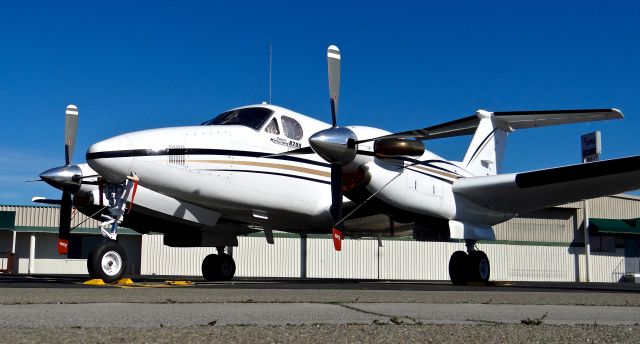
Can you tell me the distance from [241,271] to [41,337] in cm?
2862

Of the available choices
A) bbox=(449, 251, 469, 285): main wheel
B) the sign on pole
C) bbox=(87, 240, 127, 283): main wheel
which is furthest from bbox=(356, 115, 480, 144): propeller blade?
the sign on pole

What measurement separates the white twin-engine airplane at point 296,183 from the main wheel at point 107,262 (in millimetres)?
20

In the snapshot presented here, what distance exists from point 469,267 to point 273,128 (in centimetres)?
587

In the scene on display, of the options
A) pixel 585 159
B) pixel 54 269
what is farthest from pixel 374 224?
pixel 585 159

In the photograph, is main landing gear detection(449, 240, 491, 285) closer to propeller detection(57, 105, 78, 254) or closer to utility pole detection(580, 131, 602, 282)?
propeller detection(57, 105, 78, 254)

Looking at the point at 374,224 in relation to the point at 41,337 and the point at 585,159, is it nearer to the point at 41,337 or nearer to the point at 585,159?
the point at 41,337

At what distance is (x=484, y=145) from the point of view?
19.0 m

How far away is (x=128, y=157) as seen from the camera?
1335 cm

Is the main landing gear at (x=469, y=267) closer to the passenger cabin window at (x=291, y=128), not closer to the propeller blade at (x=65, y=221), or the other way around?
the passenger cabin window at (x=291, y=128)

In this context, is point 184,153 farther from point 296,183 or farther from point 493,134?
point 493,134

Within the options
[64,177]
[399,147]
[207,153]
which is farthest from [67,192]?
[399,147]

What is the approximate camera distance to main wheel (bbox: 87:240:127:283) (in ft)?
41.2

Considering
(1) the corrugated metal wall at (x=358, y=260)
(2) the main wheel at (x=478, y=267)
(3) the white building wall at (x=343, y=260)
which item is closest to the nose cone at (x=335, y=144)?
(2) the main wheel at (x=478, y=267)

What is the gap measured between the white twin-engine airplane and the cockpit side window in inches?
1.3
